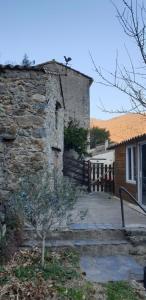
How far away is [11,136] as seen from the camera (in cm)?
779

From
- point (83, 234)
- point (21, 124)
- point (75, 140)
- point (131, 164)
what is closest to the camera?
point (83, 234)

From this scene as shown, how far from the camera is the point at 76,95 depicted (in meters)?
25.1

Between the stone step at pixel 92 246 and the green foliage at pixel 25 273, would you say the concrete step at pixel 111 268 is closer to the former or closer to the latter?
the stone step at pixel 92 246

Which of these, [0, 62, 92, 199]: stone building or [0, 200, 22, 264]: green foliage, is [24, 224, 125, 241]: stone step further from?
[0, 62, 92, 199]: stone building

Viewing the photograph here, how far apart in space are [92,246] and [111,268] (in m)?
0.88

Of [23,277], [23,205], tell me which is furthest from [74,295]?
[23,205]

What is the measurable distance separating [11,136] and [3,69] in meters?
1.67

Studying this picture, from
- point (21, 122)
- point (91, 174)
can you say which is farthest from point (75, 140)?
point (21, 122)

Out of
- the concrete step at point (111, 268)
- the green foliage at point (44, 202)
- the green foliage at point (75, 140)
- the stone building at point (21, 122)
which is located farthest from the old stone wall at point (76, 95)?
the green foliage at point (44, 202)

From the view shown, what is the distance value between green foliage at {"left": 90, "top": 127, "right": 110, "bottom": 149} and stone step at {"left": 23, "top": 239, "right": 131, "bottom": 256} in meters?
28.4

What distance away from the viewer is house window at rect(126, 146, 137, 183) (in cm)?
1313

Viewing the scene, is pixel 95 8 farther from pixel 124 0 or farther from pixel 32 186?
pixel 32 186

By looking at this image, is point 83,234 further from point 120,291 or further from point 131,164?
point 131,164

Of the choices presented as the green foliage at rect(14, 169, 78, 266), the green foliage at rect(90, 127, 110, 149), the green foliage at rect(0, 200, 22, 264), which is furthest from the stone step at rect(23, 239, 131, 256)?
the green foliage at rect(90, 127, 110, 149)
